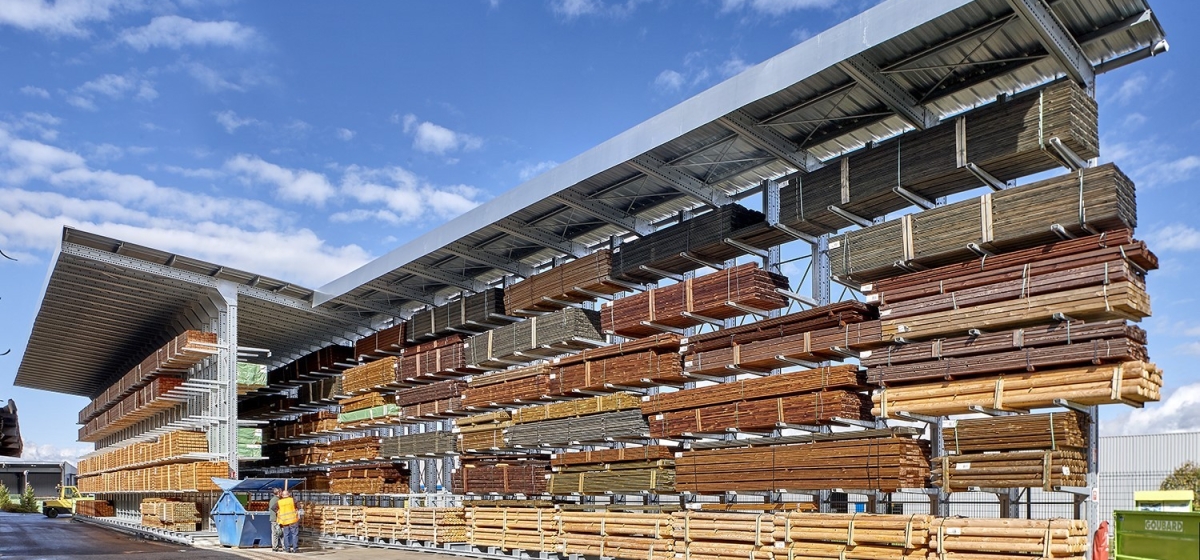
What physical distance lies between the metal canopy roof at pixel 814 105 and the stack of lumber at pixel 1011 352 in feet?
12.7

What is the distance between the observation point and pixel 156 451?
3791cm

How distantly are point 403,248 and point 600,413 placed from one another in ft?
26.5

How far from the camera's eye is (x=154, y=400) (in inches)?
1480

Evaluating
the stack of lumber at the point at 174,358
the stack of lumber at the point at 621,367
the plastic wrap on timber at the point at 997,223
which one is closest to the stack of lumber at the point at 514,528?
the stack of lumber at the point at 621,367

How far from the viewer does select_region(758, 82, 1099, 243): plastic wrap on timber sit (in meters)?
14.6

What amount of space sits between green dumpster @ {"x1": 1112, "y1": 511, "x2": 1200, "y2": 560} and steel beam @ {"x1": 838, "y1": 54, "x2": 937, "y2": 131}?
730cm

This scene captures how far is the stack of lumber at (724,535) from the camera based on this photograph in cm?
1728

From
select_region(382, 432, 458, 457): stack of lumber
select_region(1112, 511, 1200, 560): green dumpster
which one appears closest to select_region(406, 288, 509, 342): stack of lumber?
select_region(382, 432, 458, 457): stack of lumber

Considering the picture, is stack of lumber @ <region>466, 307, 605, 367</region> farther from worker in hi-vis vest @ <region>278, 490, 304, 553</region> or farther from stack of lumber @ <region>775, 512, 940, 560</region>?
stack of lumber @ <region>775, 512, 940, 560</region>

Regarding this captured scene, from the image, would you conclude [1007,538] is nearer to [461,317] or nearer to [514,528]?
[514,528]

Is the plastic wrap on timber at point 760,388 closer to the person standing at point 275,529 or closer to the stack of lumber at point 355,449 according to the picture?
the person standing at point 275,529

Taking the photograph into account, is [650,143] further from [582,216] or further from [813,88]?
[582,216]

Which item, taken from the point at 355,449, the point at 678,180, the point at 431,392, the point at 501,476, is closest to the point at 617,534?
the point at 501,476

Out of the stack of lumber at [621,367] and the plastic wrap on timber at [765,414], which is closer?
the plastic wrap on timber at [765,414]
